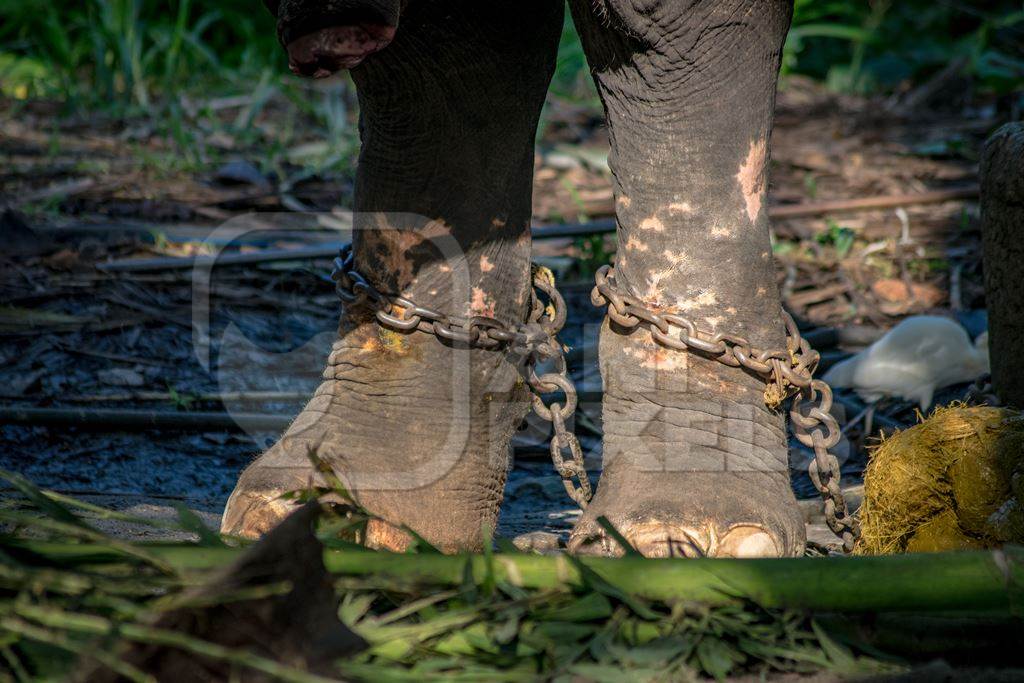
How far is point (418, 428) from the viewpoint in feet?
5.76

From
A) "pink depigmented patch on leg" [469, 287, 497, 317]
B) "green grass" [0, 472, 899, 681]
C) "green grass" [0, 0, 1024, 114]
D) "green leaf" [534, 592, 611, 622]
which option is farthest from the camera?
"green grass" [0, 0, 1024, 114]

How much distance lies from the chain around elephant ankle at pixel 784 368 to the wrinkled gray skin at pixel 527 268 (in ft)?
0.07

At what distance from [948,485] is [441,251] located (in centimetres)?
79

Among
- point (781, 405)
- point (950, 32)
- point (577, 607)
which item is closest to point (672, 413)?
point (781, 405)

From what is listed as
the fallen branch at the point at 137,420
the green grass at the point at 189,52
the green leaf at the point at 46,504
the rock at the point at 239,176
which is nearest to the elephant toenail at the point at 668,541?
the green leaf at the point at 46,504

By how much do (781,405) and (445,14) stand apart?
729 mm

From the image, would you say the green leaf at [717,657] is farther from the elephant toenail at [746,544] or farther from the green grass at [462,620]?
the elephant toenail at [746,544]

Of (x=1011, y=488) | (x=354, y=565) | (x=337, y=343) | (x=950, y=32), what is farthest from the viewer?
(x=950, y=32)

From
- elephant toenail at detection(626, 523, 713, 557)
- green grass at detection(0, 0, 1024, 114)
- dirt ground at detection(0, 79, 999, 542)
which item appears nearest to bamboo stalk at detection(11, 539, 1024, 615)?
elephant toenail at detection(626, 523, 713, 557)

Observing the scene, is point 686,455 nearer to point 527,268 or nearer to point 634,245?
point 634,245

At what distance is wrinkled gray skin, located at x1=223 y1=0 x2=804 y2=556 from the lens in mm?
1576

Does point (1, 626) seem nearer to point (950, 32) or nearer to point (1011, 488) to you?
point (1011, 488)

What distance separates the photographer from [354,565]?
116cm

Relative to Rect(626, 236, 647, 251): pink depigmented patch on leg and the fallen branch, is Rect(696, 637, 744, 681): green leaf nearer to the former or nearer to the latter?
Rect(626, 236, 647, 251): pink depigmented patch on leg
